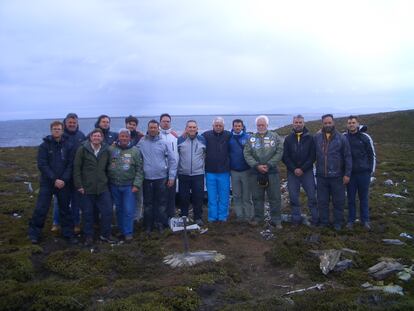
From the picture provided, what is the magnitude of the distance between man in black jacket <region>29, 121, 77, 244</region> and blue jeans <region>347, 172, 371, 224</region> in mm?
7234

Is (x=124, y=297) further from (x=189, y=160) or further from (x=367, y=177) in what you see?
(x=367, y=177)

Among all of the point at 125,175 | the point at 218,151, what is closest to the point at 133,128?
the point at 125,175

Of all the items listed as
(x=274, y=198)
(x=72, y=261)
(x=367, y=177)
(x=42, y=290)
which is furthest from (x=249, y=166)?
(x=42, y=290)

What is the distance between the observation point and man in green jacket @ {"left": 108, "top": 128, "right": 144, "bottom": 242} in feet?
30.3

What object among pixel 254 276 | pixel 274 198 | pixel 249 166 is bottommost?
pixel 254 276

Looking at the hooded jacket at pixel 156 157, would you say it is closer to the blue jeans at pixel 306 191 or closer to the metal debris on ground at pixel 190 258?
the metal debris on ground at pixel 190 258

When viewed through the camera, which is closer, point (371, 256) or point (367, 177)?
point (371, 256)

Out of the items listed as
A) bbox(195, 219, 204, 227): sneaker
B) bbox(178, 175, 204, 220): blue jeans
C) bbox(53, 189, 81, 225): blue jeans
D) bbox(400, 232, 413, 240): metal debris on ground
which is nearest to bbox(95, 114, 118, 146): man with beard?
bbox(53, 189, 81, 225): blue jeans

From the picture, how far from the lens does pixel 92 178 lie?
29.2 ft

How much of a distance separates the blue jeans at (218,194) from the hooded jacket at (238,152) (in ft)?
1.23

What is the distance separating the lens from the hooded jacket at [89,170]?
8797 millimetres

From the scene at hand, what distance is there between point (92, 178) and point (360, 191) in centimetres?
693

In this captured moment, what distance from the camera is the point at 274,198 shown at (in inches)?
398

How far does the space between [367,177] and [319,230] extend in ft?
6.21
